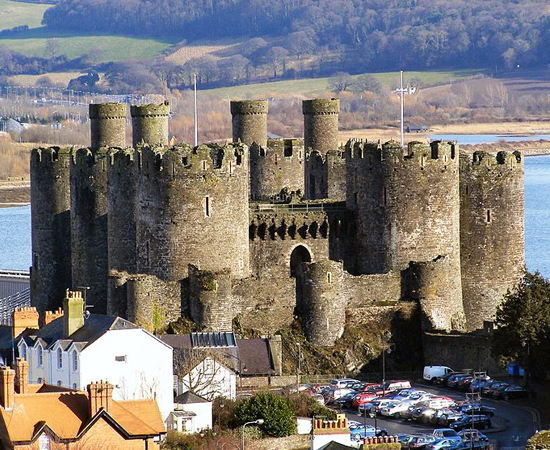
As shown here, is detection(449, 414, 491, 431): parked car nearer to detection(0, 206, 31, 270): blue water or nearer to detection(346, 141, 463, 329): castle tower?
detection(346, 141, 463, 329): castle tower

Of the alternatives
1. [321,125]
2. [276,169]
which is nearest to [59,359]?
[276,169]

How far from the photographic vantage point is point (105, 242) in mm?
58250

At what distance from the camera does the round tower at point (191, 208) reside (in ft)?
175

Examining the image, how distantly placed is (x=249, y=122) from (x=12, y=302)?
12033 millimetres

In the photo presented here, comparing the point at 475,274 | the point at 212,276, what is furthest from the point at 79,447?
the point at 475,274

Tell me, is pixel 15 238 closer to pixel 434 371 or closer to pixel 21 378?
pixel 434 371

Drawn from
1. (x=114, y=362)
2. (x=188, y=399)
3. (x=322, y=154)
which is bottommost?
(x=188, y=399)

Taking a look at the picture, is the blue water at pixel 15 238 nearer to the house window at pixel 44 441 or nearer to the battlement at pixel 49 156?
the battlement at pixel 49 156

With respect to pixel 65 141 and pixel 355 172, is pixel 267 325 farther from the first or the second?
pixel 65 141

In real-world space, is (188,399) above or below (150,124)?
below

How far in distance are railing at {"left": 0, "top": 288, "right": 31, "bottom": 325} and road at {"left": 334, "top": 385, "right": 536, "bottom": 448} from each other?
22.2 meters

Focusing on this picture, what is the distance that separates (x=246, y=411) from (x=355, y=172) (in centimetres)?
1309

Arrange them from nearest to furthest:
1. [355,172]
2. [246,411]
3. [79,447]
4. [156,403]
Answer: [79,447] → [156,403] → [246,411] → [355,172]

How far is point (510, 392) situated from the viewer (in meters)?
50.5
